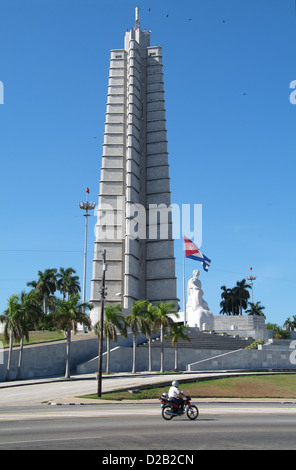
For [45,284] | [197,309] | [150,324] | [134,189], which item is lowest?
[150,324]

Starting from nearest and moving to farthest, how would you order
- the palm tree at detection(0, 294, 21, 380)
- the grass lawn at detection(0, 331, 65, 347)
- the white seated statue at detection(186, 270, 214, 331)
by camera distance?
the palm tree at detection(0, 294, 21, 380)
the grass lawn at detection(0, 331, 65, 347)
the white seated statue at detection(186, 270, 214, 331)

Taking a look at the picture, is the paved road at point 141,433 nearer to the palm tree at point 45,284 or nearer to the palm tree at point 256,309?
the palm tree at point 45,284

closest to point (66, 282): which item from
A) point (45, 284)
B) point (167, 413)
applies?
point (45, 284)

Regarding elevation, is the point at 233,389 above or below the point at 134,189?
below

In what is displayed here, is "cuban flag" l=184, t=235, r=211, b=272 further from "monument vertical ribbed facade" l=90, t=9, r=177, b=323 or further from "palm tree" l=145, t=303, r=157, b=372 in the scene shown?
"palm tree" l=145, t=303, r=157, b=372

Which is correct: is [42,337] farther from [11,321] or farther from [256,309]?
[256,309]

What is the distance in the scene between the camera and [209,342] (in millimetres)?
52312

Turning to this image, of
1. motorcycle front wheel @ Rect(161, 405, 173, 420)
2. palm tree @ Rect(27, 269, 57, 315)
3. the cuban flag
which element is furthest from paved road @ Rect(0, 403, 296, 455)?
palm tree @ Rect(27, 269, 57, 315)

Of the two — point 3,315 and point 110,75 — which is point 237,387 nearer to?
point 3,315

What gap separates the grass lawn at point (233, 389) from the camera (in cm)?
2997

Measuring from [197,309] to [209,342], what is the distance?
32.6ft

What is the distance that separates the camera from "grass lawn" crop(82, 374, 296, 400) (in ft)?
98.3

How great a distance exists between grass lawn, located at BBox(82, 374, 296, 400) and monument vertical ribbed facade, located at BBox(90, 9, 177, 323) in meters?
29.7
